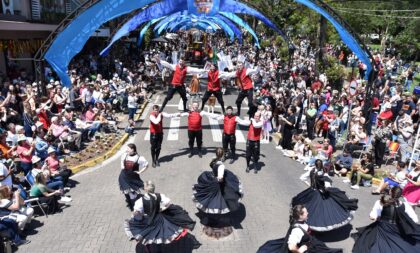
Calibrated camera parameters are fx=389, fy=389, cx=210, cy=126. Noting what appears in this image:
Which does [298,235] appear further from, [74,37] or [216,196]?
[74,37]

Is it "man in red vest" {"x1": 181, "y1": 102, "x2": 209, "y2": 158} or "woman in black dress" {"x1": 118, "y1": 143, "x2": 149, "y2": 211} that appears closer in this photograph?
"woman in black dress" {"x1": 118, "y1": 143, "x2": 149, "y2": 211}

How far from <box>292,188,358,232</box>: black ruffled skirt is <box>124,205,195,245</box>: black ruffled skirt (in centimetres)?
252

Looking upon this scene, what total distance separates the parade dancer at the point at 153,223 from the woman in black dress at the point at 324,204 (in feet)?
8.43

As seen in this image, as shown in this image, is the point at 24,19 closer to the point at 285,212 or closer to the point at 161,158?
the point at 161,158

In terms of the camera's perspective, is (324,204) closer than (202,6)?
Yes

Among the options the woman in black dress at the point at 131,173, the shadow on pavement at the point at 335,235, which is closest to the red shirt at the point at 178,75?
the woman in black dress at the point at 131,173

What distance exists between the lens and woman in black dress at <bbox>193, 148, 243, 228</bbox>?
26.0 ft

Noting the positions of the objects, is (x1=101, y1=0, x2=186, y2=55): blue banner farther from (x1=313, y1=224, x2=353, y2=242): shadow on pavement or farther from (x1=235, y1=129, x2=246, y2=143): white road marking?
(x1=313, y1=224, x2=353, y2=242): shadow on pavement

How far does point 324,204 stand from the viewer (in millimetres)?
7973

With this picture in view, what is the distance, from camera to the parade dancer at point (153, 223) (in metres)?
6.72

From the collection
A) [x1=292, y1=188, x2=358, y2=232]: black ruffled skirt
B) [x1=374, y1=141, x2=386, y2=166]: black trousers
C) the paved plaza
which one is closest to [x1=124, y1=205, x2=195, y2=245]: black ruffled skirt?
the paved plaza

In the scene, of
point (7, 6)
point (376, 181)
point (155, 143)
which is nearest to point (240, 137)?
point (155, 143)

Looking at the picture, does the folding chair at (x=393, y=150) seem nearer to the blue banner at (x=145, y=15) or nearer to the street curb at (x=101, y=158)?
the street curb at (x=101, y=158)

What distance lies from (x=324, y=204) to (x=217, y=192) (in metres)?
2.20
